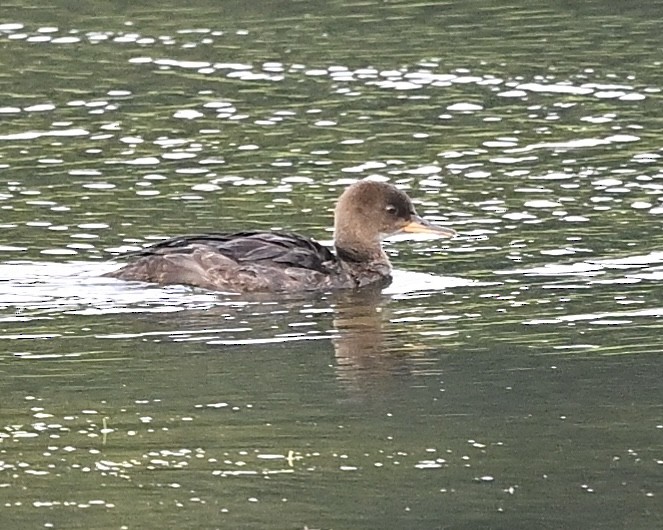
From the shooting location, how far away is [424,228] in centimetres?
1655

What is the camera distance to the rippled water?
10.1 m

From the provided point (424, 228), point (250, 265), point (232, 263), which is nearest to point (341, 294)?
point (250, 265)

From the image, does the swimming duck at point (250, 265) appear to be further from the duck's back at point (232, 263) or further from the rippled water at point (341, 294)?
the rippled water at point (341, 294)

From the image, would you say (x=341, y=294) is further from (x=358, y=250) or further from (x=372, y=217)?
(x=372, y=217)

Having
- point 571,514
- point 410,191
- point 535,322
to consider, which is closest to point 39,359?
point 535,322

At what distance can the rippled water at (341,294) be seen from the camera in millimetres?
10141

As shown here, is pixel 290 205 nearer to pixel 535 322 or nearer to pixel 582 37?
pixel 535 322

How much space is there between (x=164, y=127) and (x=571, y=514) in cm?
1257

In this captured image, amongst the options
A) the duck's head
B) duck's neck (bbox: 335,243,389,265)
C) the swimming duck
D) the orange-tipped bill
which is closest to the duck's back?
the swimming duck

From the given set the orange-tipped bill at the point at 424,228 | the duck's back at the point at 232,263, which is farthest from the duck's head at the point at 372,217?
the duck's back at the point at 232,263

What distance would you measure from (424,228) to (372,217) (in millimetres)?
449

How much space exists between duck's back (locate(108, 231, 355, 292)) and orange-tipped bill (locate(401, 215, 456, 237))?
108 centimetres

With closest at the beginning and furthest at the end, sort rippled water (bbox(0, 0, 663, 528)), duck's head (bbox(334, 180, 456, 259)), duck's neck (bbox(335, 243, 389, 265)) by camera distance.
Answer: rippled water (bbox(0, 0, 663, 528)) < duck's neck (bbox(335, 243, 389, 265)) < duck's head (bbox(334, 180, 456, 259))

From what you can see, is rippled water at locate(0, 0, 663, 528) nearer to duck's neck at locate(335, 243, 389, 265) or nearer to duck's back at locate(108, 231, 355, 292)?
duck's back at locate(108, 231, 355, 292)
